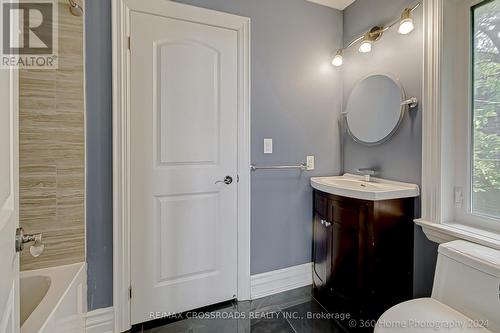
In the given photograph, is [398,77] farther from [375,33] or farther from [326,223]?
[326,223]

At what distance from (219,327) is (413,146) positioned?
5.61ft

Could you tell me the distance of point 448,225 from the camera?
152 centimetres

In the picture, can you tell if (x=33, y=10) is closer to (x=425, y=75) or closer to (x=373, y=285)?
(x=425, y=75)

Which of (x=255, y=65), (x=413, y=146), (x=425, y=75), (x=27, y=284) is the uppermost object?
(x=255, y=65)

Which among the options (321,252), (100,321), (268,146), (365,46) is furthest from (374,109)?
(100,321)

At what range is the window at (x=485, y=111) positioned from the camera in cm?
138

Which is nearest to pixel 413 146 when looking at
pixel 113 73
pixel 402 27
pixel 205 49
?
pixel 402 27

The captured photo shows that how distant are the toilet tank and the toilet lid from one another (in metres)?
0.05

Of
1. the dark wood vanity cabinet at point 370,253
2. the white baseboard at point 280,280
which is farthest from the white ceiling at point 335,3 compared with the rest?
the white baseboard at point 280,280

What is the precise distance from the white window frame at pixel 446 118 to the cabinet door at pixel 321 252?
24.2 inches

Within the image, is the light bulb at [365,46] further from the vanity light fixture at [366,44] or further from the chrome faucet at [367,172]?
the chrome faucet at [367,172]

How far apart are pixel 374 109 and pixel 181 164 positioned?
1.45 m

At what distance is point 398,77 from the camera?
182 centimetres

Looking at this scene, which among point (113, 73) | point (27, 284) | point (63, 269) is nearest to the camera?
point (27, 284)
